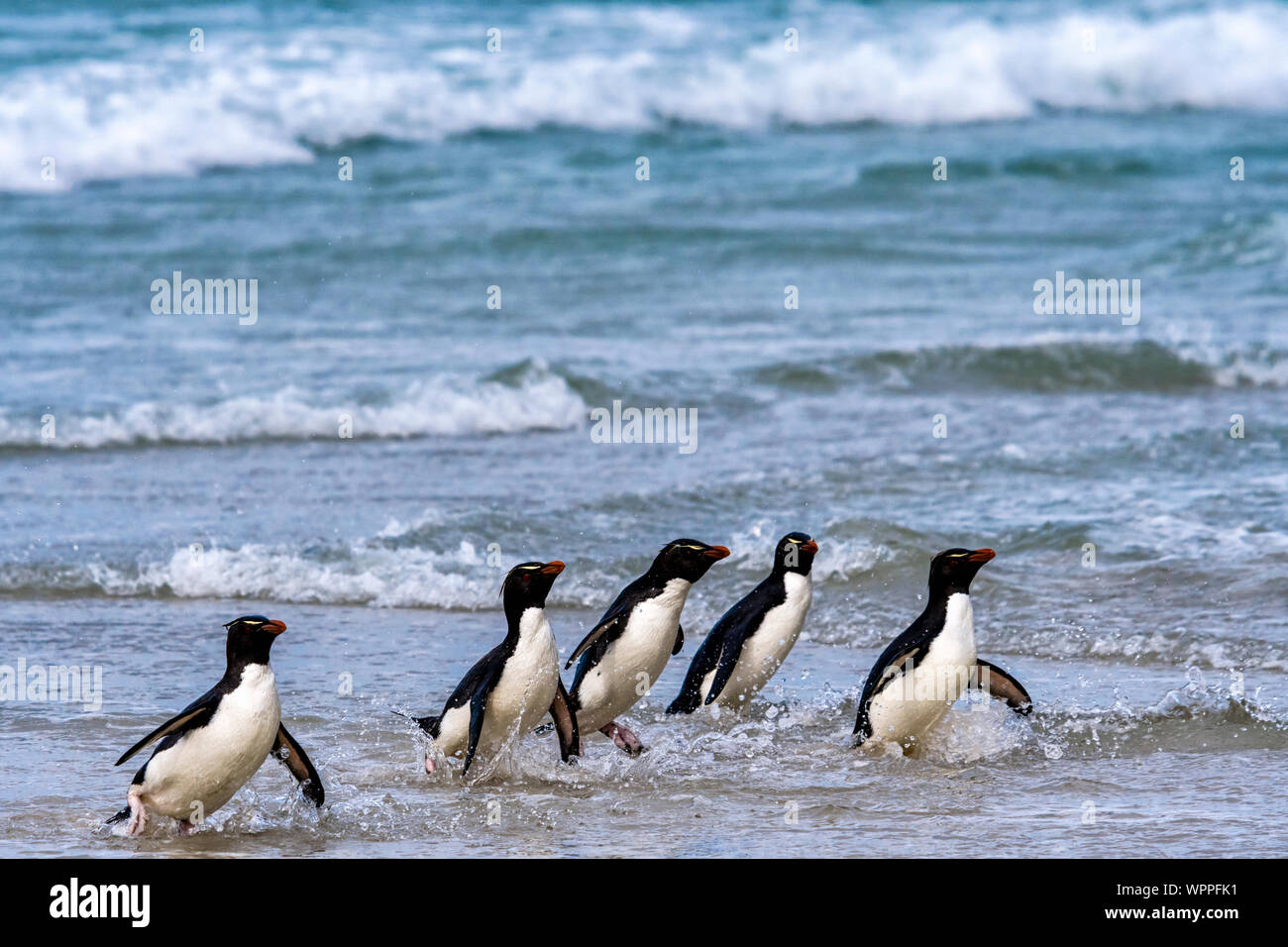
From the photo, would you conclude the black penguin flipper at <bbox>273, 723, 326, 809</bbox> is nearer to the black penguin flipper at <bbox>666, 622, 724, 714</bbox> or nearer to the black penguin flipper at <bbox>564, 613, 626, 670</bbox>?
the black penguin flipper at <bbox>564, 613, 626, 670</bbox>

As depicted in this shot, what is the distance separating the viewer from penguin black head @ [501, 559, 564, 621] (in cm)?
521

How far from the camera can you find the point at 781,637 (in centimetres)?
602

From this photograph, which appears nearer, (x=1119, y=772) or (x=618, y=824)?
(x=618, y=824)

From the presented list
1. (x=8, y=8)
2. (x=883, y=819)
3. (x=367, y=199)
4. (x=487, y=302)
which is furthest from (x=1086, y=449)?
(x=8, y=8)

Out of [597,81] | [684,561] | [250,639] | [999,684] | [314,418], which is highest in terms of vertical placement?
[597,81]

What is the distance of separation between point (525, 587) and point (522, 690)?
0.33 metres

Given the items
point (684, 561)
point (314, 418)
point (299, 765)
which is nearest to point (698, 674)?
point (684, 561)

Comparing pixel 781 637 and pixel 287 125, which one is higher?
pixel 287 125

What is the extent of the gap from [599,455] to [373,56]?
16.2m

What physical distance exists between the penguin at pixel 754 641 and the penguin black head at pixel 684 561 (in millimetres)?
353

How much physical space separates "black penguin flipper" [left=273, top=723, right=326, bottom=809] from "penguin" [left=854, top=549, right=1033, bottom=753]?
5.93 ft

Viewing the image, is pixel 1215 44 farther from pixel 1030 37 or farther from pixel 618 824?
pixel 618 824

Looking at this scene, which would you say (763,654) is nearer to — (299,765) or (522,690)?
(522,690)

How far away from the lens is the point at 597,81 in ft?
77.3
